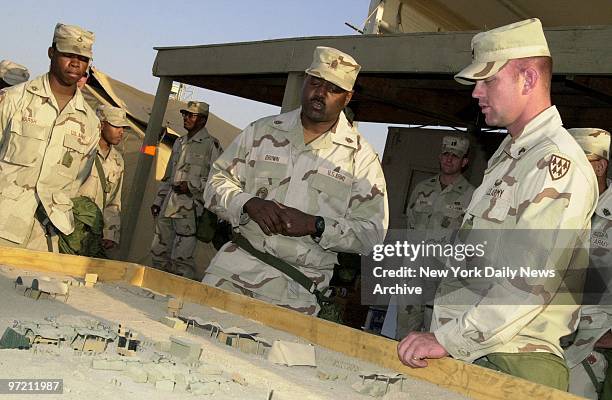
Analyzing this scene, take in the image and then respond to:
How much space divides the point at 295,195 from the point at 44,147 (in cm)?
193

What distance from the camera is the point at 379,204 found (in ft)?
11.8

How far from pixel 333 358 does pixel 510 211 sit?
0.79 metres

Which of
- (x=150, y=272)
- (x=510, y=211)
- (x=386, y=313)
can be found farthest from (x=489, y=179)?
(x=386, y=313)

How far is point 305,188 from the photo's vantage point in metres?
3.58

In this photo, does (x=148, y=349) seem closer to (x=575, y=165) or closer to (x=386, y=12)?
(x=575, y=165)

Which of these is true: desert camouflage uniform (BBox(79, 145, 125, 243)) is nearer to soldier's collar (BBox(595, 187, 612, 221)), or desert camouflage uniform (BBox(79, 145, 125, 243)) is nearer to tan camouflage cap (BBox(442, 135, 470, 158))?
tan camouflage cap (BBox(442, 135, 470, 158))

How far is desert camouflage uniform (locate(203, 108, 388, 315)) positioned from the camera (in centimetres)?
348

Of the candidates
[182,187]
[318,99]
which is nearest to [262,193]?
[318,99]

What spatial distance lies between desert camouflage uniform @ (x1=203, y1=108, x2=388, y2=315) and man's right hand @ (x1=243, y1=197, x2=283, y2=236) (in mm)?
100

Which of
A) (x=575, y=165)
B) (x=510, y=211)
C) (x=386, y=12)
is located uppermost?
(x=386, y=12)

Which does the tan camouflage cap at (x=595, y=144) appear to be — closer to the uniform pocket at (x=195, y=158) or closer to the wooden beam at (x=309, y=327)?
the wooden beam at (x=309, y=327)

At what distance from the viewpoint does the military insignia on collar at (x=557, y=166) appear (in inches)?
82.4

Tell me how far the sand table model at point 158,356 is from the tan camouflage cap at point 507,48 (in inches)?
38.2

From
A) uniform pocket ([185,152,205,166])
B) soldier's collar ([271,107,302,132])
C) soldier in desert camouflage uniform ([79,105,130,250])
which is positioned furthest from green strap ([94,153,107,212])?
soldier's collar ([271,107,302,132])
